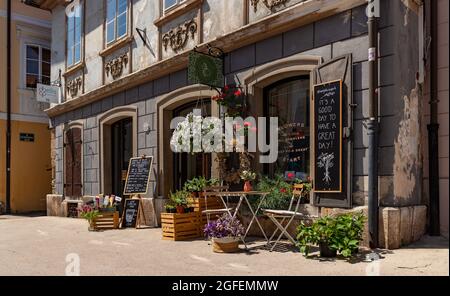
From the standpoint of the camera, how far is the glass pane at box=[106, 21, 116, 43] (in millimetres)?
12086

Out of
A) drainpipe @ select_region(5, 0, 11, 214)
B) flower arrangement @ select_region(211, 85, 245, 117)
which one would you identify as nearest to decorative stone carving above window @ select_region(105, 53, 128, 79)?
flower arrangement @ select_region(211, 85, 245, 117)

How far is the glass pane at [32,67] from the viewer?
671 inches

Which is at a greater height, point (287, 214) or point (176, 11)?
point (176, 11)

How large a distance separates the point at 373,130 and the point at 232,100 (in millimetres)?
2800

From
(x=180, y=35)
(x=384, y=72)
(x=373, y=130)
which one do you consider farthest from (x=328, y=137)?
(x=180, y=35)

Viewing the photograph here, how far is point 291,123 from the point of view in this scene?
25.6 feet

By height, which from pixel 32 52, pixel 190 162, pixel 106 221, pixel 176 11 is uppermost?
pixel 32 52

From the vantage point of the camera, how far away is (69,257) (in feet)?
21.4

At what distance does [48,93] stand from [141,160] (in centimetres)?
586

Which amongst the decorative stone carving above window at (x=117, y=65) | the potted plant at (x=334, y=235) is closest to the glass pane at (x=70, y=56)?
the decorative stone carving above window at (x=117, y=65)

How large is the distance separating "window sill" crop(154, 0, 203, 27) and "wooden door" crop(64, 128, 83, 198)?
497 centimetres

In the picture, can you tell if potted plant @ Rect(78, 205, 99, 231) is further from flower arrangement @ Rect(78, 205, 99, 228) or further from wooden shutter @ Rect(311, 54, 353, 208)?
wooden shutter @ Rect(311, 54, 353, 208)

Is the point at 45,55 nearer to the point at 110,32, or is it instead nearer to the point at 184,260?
the point at 110,32

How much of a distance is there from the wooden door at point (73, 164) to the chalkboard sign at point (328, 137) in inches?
333
